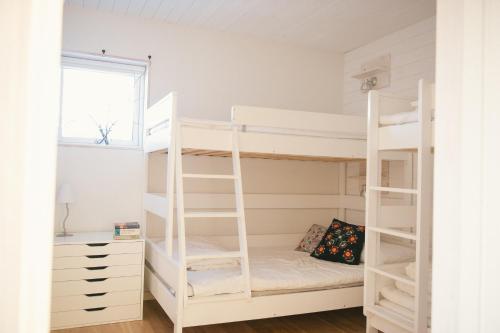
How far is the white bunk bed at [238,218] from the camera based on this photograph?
8.60ft

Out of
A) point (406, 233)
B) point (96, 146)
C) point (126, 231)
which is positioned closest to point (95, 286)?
point (126, 231)

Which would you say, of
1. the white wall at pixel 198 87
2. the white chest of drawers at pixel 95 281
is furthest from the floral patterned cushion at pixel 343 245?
the white chest of drawers at pixel 95 281

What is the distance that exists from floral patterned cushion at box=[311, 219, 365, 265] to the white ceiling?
1.79 m

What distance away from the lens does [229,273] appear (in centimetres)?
279

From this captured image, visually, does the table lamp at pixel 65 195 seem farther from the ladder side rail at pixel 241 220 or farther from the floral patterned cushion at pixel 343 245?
the floral patterned cushion at pixel 343 245

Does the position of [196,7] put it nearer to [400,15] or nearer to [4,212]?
[400,15]

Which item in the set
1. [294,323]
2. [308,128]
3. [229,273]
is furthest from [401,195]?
[229,273]

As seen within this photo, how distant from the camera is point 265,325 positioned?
3.17m

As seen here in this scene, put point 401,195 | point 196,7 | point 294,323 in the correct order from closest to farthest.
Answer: point 294,323 → point 196,7 → point 401,195

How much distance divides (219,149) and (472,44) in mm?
2175

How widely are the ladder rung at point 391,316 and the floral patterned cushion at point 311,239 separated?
1184 millimetres

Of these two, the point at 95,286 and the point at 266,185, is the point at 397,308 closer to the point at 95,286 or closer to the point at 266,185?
the point at 266,185

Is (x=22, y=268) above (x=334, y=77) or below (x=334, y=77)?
below

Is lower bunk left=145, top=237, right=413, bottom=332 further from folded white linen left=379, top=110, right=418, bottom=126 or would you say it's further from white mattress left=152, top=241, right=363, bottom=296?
folded white linen left=379, top=110, right=418, bottom=126
